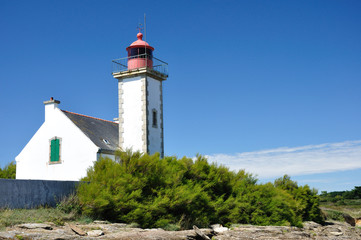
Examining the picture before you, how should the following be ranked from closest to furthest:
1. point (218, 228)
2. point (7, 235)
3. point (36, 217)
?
point (7, 235), point (36, 217), point (218, 228)

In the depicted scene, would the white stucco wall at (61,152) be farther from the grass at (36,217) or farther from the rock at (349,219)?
the rock at (349,219)

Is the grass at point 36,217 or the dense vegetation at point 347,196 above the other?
the grass at point 36,217

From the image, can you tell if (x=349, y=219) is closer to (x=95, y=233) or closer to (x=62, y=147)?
(x=62, y=147)

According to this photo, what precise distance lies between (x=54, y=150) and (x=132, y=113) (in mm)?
5174

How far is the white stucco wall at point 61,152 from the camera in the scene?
23578mm

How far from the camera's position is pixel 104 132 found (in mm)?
26562

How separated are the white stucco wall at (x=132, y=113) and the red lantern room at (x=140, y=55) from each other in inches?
35.8

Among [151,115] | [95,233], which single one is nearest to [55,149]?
[151,115]

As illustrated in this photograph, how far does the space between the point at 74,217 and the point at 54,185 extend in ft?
5.89

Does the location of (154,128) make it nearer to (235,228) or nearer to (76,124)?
(76,124)

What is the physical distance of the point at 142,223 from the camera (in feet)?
48.1

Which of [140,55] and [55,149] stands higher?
[140,55]

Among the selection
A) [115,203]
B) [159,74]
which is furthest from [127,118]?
[115,203]

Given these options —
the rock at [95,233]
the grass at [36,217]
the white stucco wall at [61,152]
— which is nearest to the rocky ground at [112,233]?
the rock at [95,233]
